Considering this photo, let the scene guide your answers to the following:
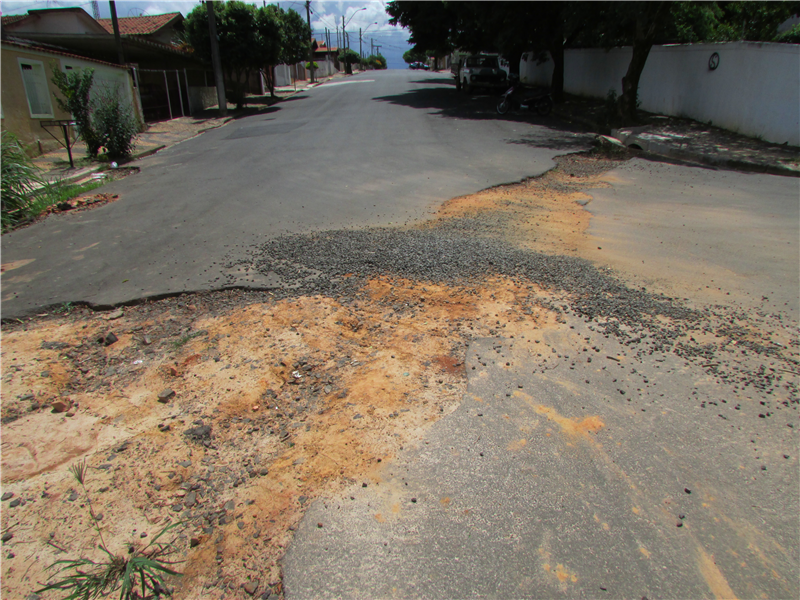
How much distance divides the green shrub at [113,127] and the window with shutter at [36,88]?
2244mm

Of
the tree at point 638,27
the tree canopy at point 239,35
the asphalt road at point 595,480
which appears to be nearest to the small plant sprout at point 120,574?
the asphalt road at point 595,480

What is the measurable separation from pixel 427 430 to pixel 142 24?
38149 mm

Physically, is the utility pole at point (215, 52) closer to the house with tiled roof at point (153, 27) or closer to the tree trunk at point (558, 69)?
the house with tiled roof at point (153, 27)

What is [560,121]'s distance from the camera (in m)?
18.5

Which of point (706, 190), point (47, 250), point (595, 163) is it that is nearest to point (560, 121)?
point (595, 163)

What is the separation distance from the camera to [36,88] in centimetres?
1473

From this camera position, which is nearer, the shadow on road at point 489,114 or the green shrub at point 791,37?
the shadow on road at point 489,114

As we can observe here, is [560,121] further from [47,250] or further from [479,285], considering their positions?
[47,250]

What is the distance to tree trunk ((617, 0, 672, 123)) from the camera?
14727 millimetres

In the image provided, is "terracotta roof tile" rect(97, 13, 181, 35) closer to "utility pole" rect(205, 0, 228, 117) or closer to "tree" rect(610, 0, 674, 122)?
"utility pole" rect(205, 0, 228, 117)

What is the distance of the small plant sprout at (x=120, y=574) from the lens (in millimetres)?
2168

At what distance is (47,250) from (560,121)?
669 inches

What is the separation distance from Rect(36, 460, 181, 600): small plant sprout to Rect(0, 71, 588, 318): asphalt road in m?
3.15

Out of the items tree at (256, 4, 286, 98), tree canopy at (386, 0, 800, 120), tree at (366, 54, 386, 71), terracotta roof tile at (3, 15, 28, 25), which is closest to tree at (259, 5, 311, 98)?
tree at (256, 4, 286, 98)
